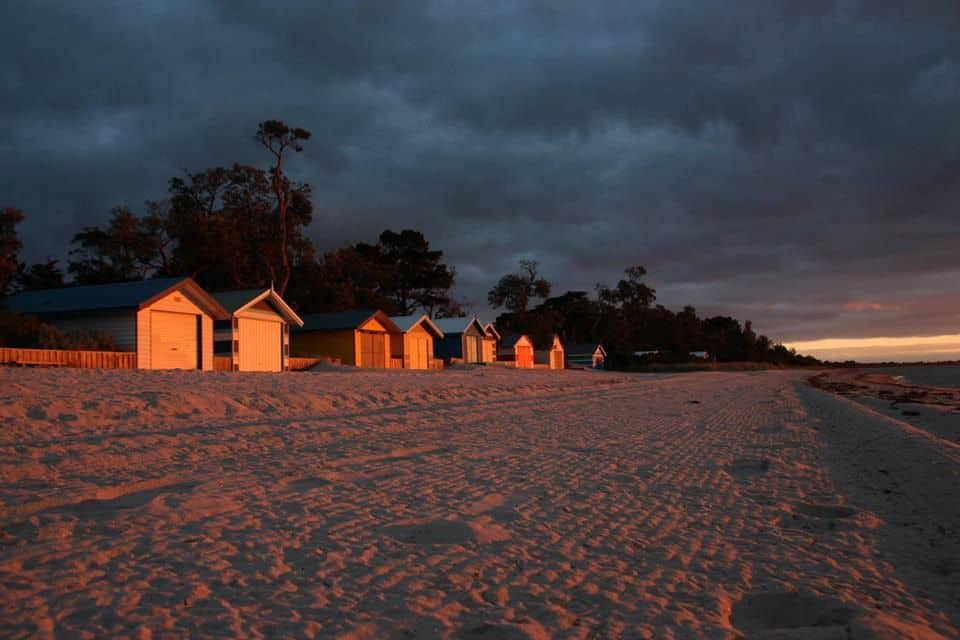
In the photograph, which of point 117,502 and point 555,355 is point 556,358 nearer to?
point 555,355

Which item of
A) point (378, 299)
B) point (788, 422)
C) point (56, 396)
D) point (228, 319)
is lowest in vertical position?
point (788, 422)

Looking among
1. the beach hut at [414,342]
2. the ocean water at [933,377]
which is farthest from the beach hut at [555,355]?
the ocean water at [933,377]

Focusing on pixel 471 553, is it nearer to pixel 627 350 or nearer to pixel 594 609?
pixel 594 609

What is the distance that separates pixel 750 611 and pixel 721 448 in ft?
19.8

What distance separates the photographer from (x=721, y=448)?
9117 mm

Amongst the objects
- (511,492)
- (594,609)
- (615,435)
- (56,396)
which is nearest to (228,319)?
(56,396)

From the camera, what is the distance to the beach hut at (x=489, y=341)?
51281 millimetres

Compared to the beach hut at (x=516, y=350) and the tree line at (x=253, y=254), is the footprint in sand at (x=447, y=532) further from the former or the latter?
the beach hut at (x=516, y=350)

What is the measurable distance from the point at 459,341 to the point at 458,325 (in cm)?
132

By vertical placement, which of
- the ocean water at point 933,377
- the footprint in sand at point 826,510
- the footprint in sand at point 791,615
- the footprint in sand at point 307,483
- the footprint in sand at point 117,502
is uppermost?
the footprint in sand at point 117,502

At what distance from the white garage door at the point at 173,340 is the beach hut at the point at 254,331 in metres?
2.24

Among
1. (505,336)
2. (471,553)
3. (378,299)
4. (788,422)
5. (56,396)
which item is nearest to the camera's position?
(471,553)

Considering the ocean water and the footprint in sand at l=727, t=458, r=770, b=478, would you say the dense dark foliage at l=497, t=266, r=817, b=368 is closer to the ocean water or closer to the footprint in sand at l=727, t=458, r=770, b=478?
the ocean water

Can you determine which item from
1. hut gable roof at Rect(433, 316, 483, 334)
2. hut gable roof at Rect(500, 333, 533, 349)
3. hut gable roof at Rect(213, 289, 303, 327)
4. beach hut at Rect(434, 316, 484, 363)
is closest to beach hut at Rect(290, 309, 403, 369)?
hut gable roof at Rect(213, 289, 303, 327)
